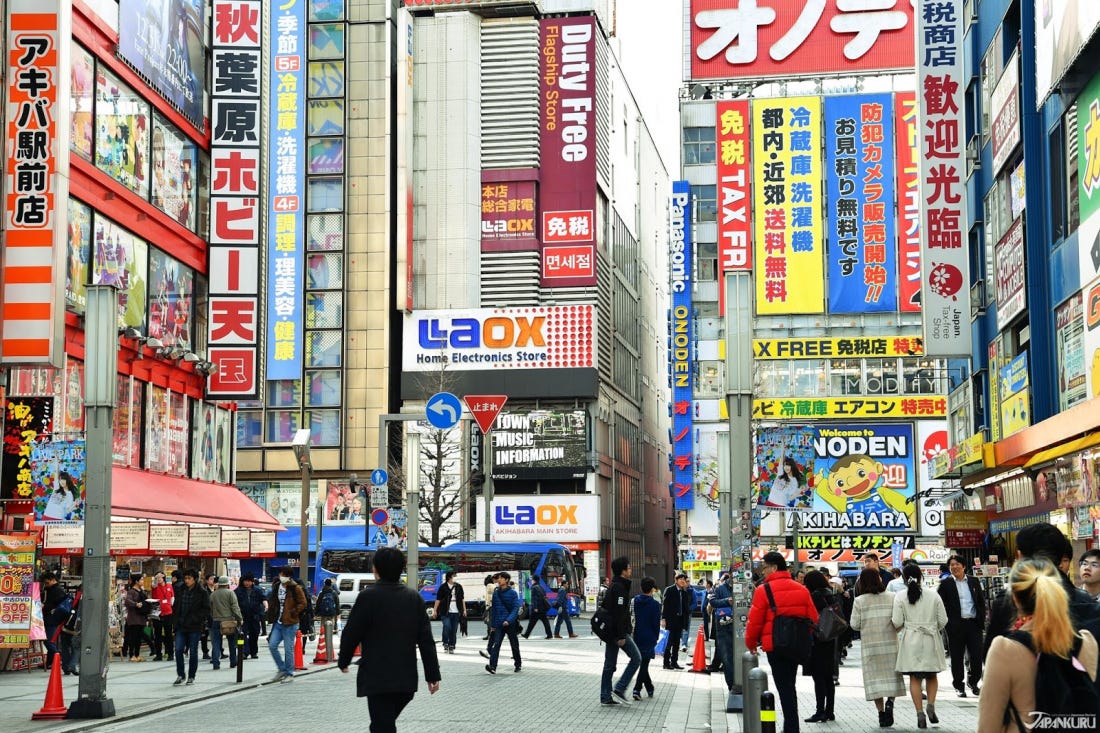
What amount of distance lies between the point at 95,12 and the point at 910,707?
2153cm

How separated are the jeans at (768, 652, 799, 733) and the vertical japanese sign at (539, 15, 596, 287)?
2361 inches

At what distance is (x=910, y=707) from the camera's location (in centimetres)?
1883

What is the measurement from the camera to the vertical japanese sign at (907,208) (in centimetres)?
6662

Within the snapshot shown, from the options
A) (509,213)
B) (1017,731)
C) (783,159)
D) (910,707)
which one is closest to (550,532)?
(509,213)

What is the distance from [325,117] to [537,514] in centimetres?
2132

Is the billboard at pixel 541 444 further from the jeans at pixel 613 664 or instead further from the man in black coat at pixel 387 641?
the man in black coat at pixel 387 641

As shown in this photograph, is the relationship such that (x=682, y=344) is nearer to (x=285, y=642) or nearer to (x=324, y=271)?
(x=324, y=271)

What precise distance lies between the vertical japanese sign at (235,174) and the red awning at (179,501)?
12.9ft

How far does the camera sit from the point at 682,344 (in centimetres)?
7044

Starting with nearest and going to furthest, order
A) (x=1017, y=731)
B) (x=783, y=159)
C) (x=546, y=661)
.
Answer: (x=1017, y=731)
(x=546, y=661)
(x=783, y=159)

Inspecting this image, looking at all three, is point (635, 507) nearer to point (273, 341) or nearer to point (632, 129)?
point (632, 129)

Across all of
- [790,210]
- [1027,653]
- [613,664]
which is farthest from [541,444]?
[1027,653]

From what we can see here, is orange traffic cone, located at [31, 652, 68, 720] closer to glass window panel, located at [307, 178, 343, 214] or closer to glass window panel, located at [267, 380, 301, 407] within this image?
glass window panel, located at [267, 380, 301, 407]

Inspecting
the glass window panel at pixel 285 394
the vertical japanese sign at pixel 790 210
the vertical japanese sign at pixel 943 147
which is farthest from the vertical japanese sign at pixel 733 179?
the vertical japanese sign at pixel 943 147
